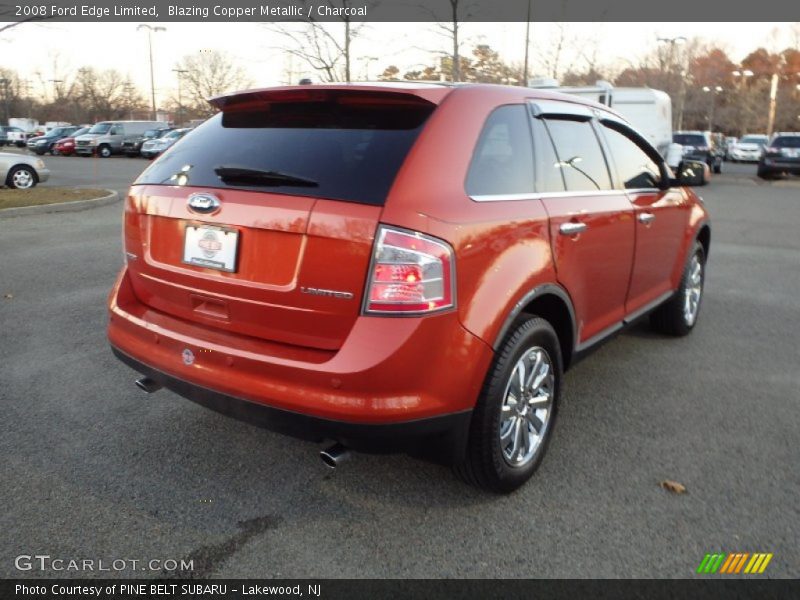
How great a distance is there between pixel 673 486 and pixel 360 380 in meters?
1.67

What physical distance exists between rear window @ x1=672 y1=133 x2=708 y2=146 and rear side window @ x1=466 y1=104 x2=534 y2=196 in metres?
27.8

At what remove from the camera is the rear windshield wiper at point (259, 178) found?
270 cm

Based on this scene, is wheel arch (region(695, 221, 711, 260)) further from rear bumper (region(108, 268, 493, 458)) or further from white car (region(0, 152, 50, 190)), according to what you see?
white car (region(0, 152, 50, 190))

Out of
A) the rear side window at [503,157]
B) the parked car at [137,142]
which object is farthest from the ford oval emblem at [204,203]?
the parked car at [137,142]

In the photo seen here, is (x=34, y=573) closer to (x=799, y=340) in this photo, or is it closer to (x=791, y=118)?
(x=799, y=340)

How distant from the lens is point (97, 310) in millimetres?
5914

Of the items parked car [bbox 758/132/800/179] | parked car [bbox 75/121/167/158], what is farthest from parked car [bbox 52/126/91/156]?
parked car [bbox 758/132/800/179]

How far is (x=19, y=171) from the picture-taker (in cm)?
1636

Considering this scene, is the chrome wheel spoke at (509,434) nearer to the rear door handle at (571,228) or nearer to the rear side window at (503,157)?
the rear door handle at (571,228)

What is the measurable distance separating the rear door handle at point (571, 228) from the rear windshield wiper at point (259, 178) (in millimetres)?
1261

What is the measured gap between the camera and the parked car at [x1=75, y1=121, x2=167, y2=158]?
35375 mm

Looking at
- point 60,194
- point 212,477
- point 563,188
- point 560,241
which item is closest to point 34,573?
point 212,477

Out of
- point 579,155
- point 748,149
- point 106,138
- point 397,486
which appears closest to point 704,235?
point 579,155

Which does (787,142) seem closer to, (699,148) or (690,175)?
(699,148)
